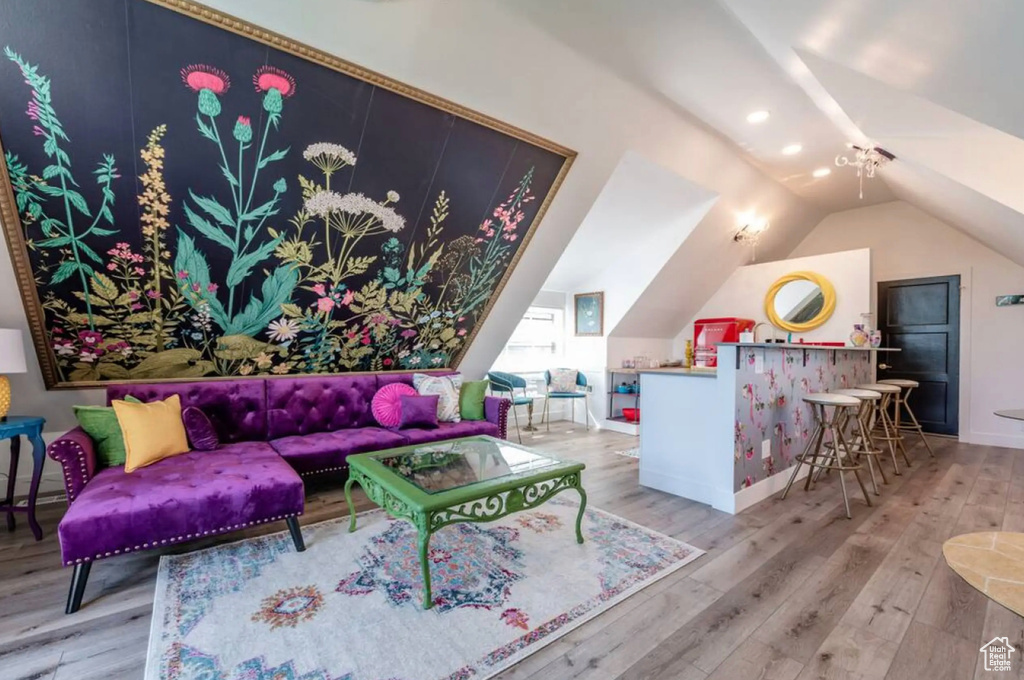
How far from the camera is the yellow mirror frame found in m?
5.17

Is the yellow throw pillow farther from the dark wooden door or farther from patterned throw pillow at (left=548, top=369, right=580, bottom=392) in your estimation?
the dark wooden door

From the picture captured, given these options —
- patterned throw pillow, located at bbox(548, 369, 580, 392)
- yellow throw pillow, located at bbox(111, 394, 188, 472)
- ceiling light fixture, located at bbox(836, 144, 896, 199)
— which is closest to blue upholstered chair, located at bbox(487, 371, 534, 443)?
patterned throw pillow, located at bbox(548, 369, 580, 392)

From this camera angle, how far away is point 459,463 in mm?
2533

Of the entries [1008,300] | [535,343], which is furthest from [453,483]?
[1008,300]

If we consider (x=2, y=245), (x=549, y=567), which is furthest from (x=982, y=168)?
(x=2, y=245)

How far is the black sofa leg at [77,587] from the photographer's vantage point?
1.83 m

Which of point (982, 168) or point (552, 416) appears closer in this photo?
point (982, 168)

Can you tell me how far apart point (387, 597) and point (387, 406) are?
2.03 meters

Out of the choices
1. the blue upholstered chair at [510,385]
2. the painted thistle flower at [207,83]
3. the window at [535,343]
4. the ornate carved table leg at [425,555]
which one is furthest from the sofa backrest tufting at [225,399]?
the window at [535,343]

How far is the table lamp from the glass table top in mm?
2004

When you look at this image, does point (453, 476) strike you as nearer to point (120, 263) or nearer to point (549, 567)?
point (549, 567)

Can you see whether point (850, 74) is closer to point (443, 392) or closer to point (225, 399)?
point (443, 392)

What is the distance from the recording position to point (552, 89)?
2.81 m

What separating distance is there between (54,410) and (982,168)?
674 cm
